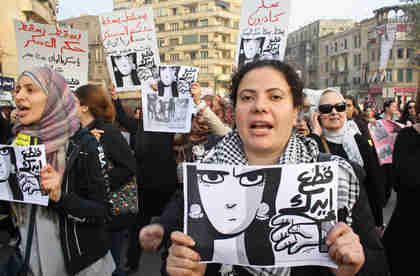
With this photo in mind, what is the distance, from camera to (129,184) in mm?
3268

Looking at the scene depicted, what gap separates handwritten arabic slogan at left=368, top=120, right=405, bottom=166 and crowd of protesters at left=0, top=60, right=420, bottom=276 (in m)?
1.20

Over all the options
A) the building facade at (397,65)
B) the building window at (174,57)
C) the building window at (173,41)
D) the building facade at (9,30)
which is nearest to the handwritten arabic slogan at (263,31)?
the building facade at (9,30)

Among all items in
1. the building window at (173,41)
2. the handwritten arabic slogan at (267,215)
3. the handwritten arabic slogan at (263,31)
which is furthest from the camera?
the building window at (173,41)

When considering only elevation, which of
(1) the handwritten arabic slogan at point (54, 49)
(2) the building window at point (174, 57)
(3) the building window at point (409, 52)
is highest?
(2) the building window at point (174, 57)

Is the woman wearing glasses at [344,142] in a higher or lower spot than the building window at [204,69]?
lower

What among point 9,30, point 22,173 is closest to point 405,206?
point 22,173

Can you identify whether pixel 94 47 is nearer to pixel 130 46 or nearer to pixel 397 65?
pixel 397 65

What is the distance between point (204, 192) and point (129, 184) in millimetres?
2018

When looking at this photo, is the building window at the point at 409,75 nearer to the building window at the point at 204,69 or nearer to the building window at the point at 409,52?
the building window at the point at 409,52

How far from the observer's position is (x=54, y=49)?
465 cm

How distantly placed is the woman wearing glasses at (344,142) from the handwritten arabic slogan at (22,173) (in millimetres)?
2545

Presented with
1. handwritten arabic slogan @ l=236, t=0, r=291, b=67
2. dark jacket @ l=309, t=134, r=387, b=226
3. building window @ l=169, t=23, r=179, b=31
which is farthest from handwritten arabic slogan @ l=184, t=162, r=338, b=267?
building window @ l=169, t=23, r=179, b=31

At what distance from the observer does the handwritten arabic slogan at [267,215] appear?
4.47ft

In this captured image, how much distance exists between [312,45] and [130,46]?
262 ft
